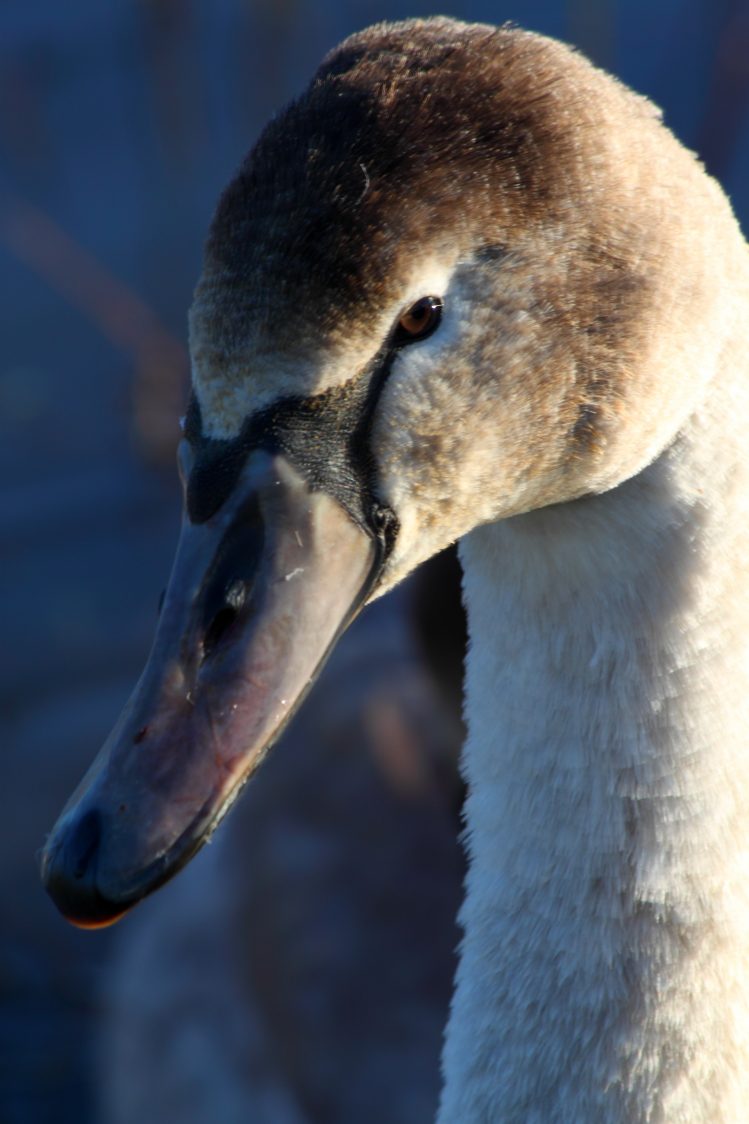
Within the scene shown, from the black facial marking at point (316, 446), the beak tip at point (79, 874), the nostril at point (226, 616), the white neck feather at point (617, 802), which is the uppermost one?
the black facial marking at point (316, 446)

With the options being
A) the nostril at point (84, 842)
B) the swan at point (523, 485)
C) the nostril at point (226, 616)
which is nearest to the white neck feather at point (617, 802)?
the swan at point (523, 485)


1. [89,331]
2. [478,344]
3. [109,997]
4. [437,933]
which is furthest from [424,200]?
[89,331]

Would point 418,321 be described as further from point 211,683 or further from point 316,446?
point 211,683

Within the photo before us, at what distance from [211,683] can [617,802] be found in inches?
21.8

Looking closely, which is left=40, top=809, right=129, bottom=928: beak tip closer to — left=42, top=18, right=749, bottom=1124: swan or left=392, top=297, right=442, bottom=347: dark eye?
left=42, top=18, right=749, bottom=1124: swan

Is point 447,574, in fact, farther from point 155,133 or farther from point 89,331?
point 155,133

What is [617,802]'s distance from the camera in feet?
6.97

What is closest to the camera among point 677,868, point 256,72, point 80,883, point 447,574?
point 80,883

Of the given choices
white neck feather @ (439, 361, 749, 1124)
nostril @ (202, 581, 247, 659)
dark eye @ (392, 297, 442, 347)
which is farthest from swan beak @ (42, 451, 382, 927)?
white neck feather @ (439, 361, 749, 1124)

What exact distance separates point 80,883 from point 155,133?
533cm

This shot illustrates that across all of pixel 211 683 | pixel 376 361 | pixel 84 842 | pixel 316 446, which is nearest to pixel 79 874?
pixel 84 842

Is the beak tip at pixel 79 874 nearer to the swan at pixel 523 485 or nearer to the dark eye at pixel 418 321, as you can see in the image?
the swan at pixel 523 485

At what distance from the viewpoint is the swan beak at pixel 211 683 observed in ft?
6.17

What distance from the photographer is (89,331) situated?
A: 21.0 feet
